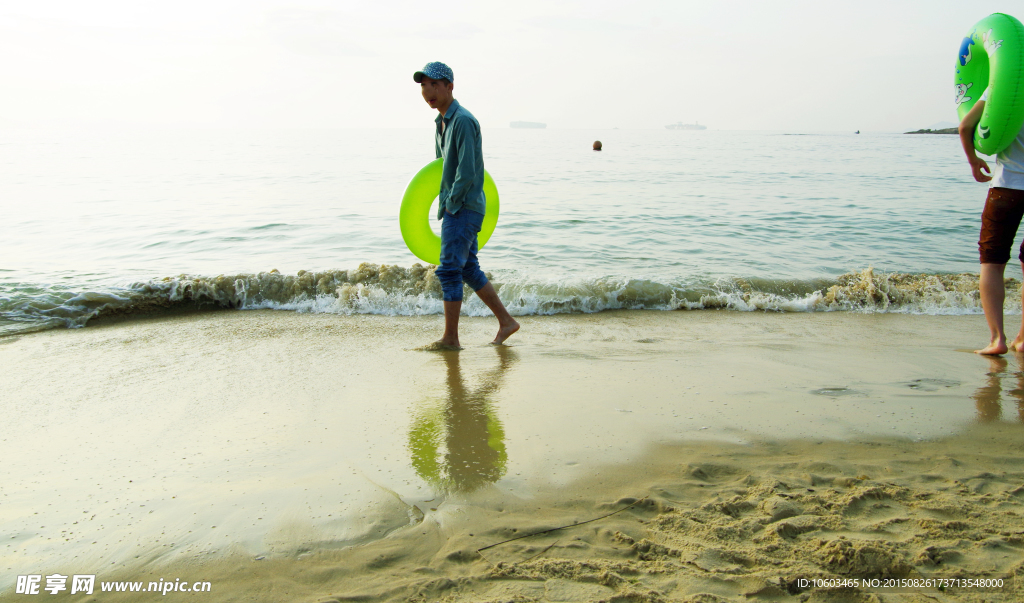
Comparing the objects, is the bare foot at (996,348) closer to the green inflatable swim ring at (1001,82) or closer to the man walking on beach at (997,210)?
the man walking on beach at (997,210)

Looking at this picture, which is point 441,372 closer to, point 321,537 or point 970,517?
point 321,537

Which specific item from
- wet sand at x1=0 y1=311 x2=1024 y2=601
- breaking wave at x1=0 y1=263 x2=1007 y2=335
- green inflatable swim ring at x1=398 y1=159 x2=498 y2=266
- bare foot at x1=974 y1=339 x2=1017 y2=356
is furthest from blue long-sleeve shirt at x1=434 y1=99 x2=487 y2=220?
bare foot at x1=974 y1=339 x2=1017 y2=356

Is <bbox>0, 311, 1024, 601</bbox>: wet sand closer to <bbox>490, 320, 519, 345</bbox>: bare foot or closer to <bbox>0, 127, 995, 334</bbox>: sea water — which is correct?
<bbox>490, 320, 519, 345</bbox>: bare foot

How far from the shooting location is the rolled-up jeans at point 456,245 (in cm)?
430

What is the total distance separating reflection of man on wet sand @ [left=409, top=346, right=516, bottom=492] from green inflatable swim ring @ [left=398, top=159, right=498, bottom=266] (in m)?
1.46

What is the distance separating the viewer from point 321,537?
2.01m

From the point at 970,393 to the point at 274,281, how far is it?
6067 mm

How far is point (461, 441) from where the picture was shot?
279cm

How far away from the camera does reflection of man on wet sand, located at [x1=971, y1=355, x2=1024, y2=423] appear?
3078 millimetres

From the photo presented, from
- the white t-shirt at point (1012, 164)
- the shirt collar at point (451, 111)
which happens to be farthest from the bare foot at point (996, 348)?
the shirt collar at point (451, 111)

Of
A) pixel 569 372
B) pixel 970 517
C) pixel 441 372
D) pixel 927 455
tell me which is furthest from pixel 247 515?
pixel 927 455

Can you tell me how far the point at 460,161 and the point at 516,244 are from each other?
5209 millimetres

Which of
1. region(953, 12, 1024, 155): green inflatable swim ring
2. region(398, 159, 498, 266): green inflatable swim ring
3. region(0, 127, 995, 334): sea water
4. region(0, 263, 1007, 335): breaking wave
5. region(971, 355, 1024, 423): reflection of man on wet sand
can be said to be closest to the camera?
region(971, 355, 1024, 423): reflection of man on wet sand

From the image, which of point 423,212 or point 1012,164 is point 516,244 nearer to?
point 423,212
